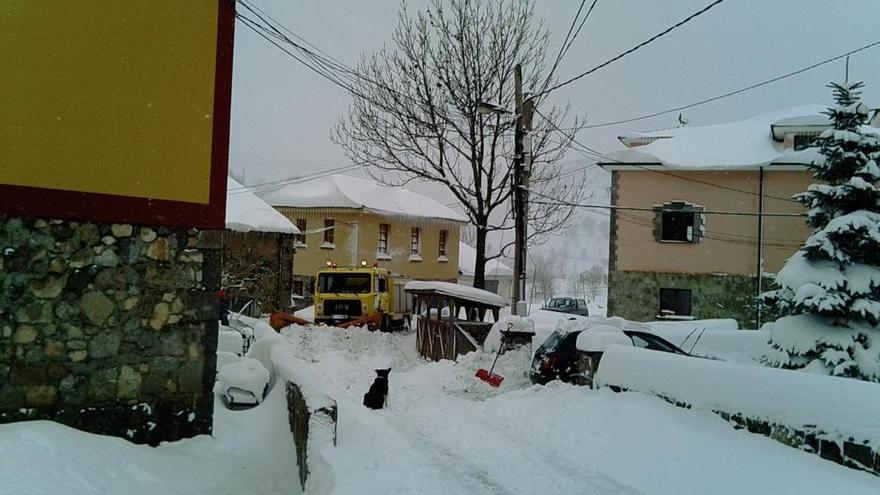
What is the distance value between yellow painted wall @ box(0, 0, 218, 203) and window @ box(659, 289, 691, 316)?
75.2 ft

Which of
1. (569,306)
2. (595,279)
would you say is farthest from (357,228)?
(595,279)

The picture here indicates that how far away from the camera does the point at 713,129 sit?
31.6m

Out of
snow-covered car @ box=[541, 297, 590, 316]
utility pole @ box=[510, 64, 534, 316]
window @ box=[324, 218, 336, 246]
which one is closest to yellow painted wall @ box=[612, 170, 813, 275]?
utility pole @ box=[510, 64, 534, 316]

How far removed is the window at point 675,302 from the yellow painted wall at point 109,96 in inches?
903

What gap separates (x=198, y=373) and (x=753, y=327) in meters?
23.8

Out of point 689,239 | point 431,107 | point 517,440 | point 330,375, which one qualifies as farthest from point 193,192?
point 689,239

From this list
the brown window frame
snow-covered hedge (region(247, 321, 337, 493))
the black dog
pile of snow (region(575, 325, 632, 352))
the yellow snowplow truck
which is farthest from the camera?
the brown window frame

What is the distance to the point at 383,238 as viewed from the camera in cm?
3816

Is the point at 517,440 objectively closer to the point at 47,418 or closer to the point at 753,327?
the point at 47,418

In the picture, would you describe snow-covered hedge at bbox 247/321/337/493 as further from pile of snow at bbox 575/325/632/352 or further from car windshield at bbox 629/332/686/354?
car windshield at bbox 629/332/686/354

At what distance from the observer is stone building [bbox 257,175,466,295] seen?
3675 cm

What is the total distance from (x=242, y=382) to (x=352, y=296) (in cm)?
1368

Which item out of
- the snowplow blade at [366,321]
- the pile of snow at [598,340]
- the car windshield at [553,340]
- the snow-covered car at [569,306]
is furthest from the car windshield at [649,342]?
the snow-covered car at [569,306]

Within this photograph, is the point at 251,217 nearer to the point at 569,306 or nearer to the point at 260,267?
the point at 260,267
